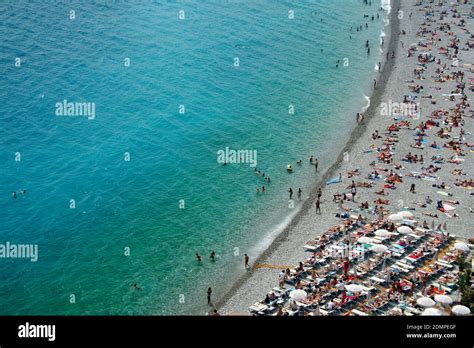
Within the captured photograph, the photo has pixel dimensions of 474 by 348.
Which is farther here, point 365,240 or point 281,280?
point 365,240

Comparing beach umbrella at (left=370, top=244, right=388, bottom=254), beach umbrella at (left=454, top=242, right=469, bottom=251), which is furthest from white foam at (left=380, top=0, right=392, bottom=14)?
beach umbrella at (left=370, top=244, right=388, bottom=254)

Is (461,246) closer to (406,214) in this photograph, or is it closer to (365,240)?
(406,214)

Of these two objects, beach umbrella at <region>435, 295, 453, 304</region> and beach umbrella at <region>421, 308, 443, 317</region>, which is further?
beach umbrella at <region>435, 295, 453, 304</region>

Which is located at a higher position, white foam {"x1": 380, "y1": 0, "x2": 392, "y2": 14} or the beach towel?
white foam {"x1": 380, "y1": 0, "x2": 392, "y2": 14}

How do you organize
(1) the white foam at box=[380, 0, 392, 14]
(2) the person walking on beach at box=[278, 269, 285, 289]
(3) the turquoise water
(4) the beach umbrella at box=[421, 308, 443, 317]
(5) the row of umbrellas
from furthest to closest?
A: (1) the white foam at box=[380, 0, 392, 14] → (3) the turquoise water → (2) the person walking on beach at box=[278, 269, 285, 289] → (4) the beach umbrella at box=[421, 308, 443, 317] → (5) the row of umbrellas

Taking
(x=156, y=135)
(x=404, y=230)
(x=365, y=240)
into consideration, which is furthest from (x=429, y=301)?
(x=156, y=135)

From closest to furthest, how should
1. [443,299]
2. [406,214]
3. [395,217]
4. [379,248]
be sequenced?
[443,299] < [379,248] < [395,217] < [406,214]

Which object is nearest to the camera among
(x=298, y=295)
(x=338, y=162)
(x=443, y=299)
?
(x=443, y=299)

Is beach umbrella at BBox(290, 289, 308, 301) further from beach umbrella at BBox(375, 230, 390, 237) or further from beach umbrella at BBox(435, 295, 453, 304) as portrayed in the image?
beach umbrella at BBox(375, 230, 390, 237)

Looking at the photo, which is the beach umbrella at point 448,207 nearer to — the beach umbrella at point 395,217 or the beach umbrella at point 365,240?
the beach umbrella at point 395,217
